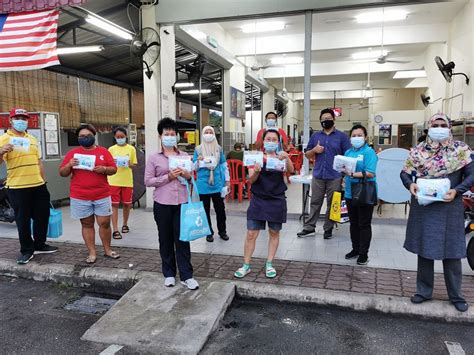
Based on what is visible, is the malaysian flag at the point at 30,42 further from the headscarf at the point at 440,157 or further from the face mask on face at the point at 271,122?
the headscarf at the point at 440,157

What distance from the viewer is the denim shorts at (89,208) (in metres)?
4.14

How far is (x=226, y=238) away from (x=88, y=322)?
2338mm

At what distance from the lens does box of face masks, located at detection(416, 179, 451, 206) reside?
2959 millimetres

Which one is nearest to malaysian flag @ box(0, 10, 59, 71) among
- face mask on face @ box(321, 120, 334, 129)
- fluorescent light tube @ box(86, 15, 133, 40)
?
fluorescent light tube @ box(86, 15, 133, 40)

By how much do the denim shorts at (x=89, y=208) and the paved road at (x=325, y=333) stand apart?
74.1 inches

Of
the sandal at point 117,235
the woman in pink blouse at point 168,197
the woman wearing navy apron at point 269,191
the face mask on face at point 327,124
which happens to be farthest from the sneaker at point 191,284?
the face mask on face at point 327,124

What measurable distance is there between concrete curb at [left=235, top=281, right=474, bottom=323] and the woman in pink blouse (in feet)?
1.96

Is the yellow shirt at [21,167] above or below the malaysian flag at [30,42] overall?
below

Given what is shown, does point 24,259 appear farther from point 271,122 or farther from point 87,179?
point 271,122

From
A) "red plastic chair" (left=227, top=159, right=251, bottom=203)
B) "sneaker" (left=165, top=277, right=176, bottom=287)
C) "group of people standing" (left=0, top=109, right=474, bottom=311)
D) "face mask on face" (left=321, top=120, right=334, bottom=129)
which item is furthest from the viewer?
"red plastic chair" (left=227, top=159, right=251, bottom=203)

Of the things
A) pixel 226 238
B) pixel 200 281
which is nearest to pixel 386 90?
pixel 226 238

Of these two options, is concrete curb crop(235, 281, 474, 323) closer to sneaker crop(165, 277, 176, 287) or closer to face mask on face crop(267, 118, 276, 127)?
sneaker crop(165, 277, 176, 287)

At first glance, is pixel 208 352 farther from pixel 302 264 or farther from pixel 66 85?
pixel 66 85

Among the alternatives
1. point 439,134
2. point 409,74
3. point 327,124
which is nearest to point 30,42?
point 327,124
